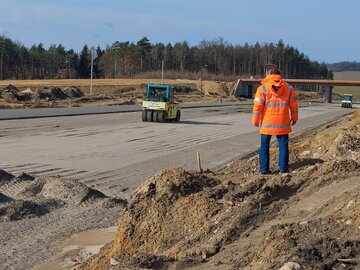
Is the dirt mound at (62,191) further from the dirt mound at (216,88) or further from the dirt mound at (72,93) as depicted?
the dirt mound at (216,88)

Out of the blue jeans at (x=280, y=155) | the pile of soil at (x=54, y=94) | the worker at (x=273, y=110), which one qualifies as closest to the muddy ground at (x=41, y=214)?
the blue jeans at (x=280, y=155)

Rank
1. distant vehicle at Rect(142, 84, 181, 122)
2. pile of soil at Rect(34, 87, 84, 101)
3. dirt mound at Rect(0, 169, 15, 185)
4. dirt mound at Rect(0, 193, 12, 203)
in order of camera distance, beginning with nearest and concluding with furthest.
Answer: dirt mound at Rect(0, 193, 12, 203), dirt mound at Rect(0, 169, 15, 185), distant vehicle at Rect(142, 84, 181, 122), pile of soil at Rect(34, 87, 84, 101)

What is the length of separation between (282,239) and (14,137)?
19.4 m

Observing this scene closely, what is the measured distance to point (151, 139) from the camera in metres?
23.4

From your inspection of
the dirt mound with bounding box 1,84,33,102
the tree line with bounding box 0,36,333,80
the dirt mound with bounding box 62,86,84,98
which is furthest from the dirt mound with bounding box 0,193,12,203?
the tree line with bounding box 0,36,333,80

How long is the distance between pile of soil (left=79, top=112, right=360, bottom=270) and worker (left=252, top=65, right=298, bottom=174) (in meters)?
0.99

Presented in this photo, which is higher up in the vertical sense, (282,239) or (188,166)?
(282,239)

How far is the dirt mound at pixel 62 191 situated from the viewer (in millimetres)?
10430

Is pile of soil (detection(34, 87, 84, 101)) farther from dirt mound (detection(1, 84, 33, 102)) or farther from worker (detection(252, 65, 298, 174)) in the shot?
worker (detection(252, 65, 298, 174))

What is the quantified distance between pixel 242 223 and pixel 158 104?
→ 85.9ft

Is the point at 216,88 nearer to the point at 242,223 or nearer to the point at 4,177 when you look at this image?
the point at 4,177

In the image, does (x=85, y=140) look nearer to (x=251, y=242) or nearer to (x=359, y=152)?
(x=359, y=152)

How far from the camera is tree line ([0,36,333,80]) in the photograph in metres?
113

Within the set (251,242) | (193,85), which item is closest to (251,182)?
(251,242)
